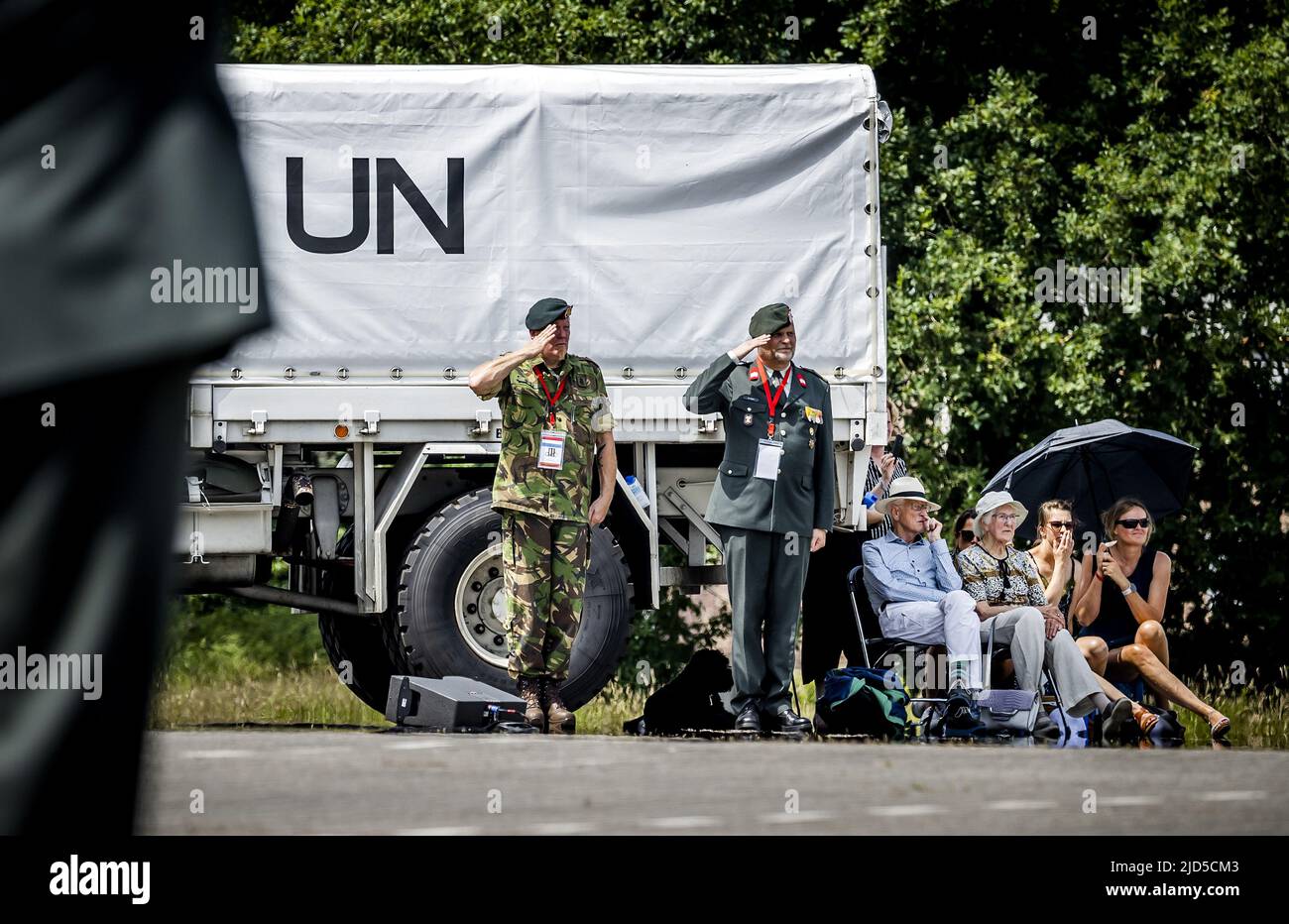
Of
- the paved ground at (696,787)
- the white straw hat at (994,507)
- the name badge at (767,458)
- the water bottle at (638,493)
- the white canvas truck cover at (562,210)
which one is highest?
the white canvas truck cover at (562,210)

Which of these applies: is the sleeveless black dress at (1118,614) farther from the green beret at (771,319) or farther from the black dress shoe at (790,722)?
the green beret at (771,319)

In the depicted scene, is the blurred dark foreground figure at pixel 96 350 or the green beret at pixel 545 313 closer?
the blurred dark foreground figure at pixel 96 350

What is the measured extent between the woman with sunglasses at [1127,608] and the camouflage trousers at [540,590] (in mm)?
2855

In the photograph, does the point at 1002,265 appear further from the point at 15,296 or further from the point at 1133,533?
the point at 15,296

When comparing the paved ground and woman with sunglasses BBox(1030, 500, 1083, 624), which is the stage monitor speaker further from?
woman with sunglasses BBox(1030, 500, 1083, 624)

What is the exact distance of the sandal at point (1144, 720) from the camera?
30.8 feet

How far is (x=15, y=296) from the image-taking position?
2.93 feet

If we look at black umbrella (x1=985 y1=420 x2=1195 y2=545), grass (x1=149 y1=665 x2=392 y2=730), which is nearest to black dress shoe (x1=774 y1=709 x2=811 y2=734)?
grass (x1=149 y1=665 x2=392 y2=730)

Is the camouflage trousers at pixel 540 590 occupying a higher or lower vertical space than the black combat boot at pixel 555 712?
higher

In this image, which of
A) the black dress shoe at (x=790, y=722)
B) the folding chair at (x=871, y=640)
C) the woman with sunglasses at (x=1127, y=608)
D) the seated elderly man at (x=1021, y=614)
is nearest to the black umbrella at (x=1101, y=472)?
the seated elderly man at (x=1021, y=614)
